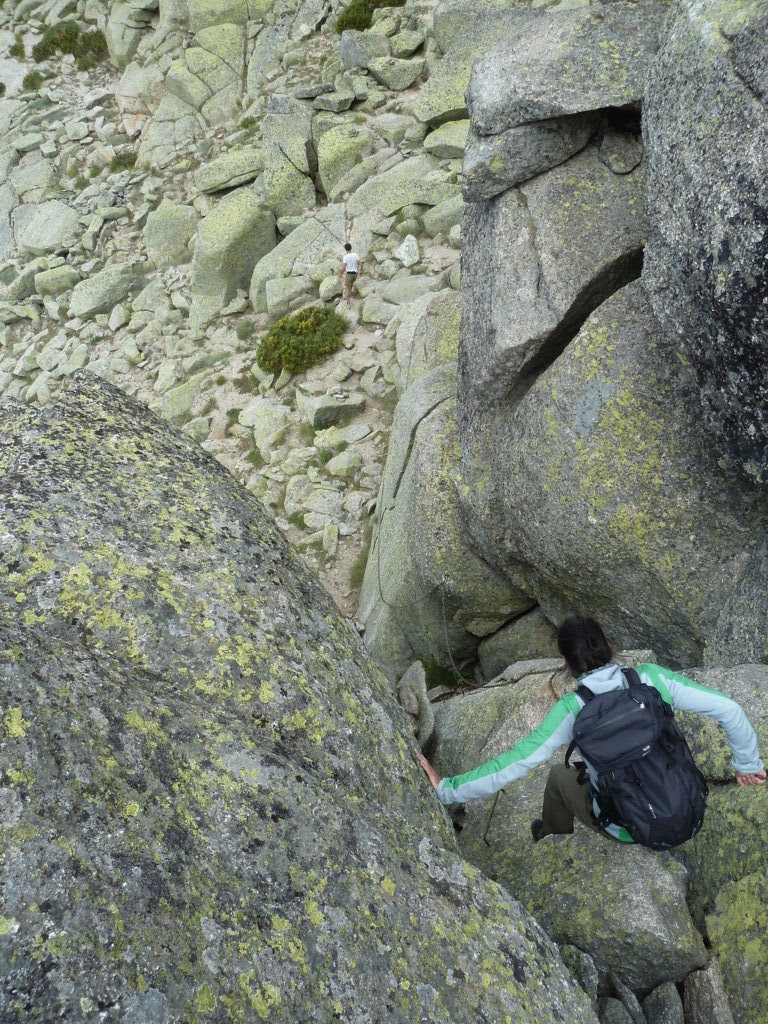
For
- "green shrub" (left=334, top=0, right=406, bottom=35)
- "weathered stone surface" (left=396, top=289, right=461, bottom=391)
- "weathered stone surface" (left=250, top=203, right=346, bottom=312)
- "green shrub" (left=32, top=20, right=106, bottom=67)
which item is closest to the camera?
"weathered stone surface" (left=396, top=289, right=461, bottom=391)

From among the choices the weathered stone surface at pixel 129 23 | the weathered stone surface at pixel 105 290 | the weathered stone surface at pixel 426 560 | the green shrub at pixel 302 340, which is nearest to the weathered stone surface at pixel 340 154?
the green shrub at pixel 302 340

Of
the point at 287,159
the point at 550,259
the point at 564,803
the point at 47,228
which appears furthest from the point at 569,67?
the point at 47,228

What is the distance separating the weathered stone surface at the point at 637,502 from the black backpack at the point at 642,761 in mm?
4298

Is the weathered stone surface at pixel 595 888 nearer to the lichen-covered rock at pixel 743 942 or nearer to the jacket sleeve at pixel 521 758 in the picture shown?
the lichen-covered rock at pixel 743 942

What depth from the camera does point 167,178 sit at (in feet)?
121

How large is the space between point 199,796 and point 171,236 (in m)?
32.6

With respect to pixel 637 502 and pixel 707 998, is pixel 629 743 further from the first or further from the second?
pixel 637 502

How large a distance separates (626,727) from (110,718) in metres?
3.60

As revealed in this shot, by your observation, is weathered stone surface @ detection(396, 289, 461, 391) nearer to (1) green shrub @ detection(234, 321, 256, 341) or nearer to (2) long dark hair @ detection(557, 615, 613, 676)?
(1) green shrub @ detection(234, 321, 256, 341)

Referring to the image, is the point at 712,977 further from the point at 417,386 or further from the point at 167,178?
the point at 167,178

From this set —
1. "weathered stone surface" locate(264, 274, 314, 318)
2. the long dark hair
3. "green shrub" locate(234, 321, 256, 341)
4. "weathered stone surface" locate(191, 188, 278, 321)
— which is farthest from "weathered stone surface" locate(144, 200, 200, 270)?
the long dark hair

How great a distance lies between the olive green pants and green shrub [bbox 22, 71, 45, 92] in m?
50.4

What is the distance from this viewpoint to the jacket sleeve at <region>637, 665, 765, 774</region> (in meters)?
5.88

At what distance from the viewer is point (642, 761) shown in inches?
219
